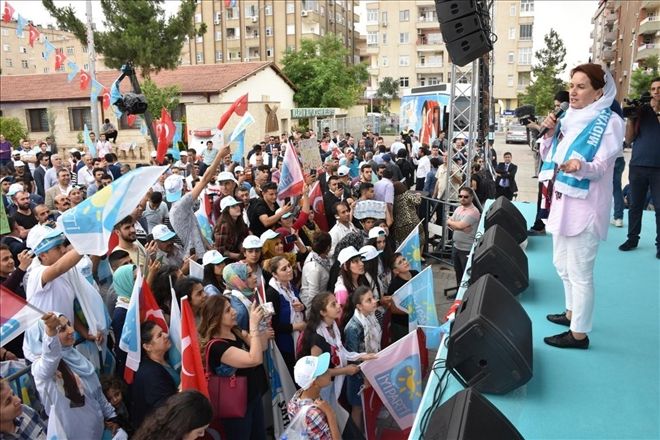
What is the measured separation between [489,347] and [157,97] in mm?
24401

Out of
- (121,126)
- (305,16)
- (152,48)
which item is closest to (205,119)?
(152,48)

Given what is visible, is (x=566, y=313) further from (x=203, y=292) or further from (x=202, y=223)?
(x=202, y=223)

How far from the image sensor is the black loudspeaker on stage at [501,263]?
12.8 ft

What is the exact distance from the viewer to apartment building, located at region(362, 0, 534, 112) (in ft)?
200

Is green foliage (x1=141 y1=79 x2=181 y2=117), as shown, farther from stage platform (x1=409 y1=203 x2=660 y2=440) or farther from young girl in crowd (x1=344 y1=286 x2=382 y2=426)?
stage platform (x1=409 y1=203 x2=660 y2=440)

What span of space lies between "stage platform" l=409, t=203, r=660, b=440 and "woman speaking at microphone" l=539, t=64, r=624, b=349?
27cm

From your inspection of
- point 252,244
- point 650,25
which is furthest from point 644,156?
point 650,25

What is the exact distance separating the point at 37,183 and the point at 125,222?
25.2 feet

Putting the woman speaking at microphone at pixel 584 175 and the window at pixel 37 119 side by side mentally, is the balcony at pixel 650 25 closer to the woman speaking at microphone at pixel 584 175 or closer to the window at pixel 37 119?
the window at pixel 37 119

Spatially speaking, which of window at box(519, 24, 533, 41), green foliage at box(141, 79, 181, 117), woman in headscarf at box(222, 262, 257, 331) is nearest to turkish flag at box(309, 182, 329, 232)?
woman in headscarf at box(222, 262, 257, 331)

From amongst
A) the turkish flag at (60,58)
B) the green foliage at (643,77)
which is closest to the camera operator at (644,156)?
the turkish flag at (60,58)

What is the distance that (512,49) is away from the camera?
6159cm

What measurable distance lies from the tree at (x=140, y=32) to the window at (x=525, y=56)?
4792 centimetres

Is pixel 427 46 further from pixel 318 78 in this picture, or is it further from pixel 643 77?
pixel 318 78
